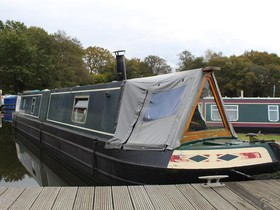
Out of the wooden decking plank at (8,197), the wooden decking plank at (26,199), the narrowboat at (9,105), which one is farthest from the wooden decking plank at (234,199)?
the narrowboat at (9,105)

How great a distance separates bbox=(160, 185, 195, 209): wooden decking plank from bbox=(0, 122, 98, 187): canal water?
2.97 m

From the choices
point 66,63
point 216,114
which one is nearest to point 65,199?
point 216,114

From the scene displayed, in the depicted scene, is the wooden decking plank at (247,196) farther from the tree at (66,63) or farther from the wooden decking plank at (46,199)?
the tree at (66,63)

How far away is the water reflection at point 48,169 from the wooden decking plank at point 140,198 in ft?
9.53

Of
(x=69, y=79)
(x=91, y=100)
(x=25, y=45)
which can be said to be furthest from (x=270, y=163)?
(x=69, y=79)

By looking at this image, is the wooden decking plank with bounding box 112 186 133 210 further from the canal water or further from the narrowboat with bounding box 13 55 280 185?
the canal water

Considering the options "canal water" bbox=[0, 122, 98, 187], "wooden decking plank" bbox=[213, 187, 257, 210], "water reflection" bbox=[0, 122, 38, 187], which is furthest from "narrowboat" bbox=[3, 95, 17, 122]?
"wooden decking plank" bbox=[213, 187, 257, 210]

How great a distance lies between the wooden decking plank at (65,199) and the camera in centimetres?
333

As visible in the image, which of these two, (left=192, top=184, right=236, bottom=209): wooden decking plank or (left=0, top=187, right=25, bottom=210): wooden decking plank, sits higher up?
(left=192, top=184, right=236, bottom=209): wooden decking plank

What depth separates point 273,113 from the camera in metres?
14.5

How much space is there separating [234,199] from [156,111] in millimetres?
2259

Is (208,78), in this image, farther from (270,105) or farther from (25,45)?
(25,45)

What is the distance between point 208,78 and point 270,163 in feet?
5.39

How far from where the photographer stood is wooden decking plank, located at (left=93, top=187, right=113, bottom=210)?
132 inches
